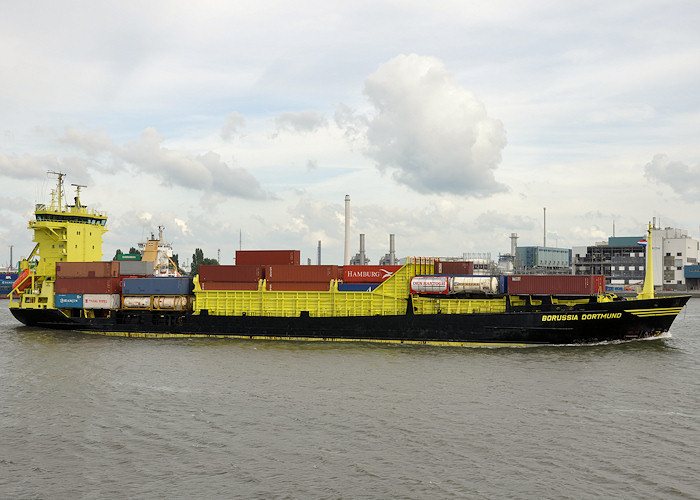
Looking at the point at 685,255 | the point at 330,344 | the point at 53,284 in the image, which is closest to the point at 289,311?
the point at 330,344

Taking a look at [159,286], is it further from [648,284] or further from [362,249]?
[362,249]

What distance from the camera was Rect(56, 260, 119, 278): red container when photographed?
50094 mm

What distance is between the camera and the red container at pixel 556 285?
1531 inches

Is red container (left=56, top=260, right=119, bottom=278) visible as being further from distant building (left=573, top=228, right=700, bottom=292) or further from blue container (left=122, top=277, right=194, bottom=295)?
distant building (left=573, top=228, right=700, bottom=292)

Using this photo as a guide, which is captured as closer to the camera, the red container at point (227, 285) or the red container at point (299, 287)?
the red container at point (299, 287)

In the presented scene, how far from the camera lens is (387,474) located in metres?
17.7

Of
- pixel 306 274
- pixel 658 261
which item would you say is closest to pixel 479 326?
pixel 306 274

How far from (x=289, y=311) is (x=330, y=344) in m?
4.95

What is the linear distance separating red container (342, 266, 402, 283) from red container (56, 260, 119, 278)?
21.7 m

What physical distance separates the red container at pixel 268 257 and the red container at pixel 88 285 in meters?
11.6

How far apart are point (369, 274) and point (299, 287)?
5.89 m

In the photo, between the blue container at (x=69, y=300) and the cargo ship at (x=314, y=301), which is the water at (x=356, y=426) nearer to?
the cargo ship at (x=314, y=301)

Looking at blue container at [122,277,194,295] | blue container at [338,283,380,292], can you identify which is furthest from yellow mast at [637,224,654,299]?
blue container at [122,277,194,295]

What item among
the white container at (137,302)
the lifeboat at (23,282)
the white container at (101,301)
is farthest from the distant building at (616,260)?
the lifeboat at (23,282)
